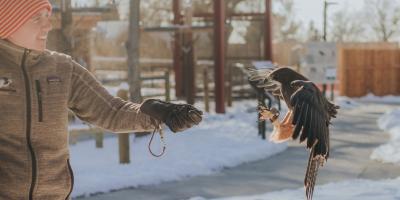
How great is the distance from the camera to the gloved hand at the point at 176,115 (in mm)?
2400

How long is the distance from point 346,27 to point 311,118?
54.2 meters

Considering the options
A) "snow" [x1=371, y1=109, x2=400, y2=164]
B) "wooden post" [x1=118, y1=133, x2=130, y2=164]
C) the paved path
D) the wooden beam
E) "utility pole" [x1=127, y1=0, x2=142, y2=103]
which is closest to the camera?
the paved path

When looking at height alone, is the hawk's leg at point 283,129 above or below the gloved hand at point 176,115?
below

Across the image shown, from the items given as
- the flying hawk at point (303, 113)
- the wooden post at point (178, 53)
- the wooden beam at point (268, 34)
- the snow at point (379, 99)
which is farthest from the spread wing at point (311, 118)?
the snow at point (379, 99)

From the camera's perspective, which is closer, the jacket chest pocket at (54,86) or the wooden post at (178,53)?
the jacket chest pocket at (54,86)

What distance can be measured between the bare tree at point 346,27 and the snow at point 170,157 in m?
43.6

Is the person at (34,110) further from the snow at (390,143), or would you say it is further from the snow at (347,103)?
the snow at (347,103)

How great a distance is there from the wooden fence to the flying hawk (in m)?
18.9

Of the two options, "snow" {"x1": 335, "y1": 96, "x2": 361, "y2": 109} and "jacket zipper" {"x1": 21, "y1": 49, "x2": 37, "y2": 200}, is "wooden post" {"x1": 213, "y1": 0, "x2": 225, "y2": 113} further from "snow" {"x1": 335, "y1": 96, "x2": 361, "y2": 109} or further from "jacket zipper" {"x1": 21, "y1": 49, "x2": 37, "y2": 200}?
"jacket zipper" {"x1": 21, "y1": 49, "x2": 37, "y2": 200}

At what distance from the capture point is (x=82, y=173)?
7.52 metres

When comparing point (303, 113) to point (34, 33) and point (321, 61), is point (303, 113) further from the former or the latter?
point (321, 61)

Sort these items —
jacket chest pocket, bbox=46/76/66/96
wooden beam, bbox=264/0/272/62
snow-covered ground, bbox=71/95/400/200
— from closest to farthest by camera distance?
jacket chest pocket, bbox=46/76/66/96 < snow-covered ground, bbox=71/95/400/200 < wooden beam, bbox=264/0/272/62

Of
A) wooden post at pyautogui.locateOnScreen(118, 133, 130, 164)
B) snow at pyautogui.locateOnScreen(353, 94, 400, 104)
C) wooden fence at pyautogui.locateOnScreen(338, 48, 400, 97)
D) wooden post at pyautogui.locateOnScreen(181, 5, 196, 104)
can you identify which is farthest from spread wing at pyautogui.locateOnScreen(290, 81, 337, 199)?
wooden fence at pyautogui.locateOnScreen(338, 48, 400, 97)

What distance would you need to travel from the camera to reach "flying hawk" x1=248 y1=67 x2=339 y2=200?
7.57 feet
